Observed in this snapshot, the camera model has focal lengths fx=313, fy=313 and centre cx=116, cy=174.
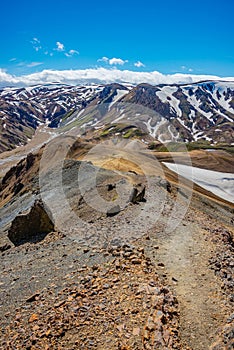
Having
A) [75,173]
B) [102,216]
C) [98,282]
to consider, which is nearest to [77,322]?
[98,282]

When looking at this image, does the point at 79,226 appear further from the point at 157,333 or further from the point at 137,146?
the point at 137,146

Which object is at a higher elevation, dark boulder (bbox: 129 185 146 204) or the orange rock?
dark boulder (bbox: 129 185 146 204)

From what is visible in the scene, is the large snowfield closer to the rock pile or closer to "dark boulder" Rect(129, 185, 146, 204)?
"dark boulder" Rect(129, 185, 146, 204)

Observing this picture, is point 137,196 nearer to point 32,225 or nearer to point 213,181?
point 32,225

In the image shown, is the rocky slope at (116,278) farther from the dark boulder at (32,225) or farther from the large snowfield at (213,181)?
the large snowfield at (213,181)

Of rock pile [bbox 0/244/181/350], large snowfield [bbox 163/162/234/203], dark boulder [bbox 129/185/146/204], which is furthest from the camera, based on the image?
large snowfield [bbox 163/162/234/203]

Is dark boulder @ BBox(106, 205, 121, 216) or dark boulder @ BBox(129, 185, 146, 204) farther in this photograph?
dark boulder @ BBox(129, 185, 146, 204)

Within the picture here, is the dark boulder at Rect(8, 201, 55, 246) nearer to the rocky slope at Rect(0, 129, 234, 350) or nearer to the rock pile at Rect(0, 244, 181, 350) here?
the rocky slope at Rect(0, 129, 234, 350)

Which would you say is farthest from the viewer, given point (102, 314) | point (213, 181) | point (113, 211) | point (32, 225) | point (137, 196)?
point (213, 181)

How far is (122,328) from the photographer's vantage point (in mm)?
11742

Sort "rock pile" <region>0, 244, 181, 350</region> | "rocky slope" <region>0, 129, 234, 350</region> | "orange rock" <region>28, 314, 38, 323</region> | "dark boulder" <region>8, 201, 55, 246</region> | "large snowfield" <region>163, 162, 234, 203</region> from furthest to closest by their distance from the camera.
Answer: "large snowfield" <region>163, 162, 234, 203</region>
"dark boulder" <region>8, 201, 55, 246</region>
"orange rock" <region>28, 314, 38, 323</region>
"rocky slope" <region>0, 129, 234, 350</region>
"rock pile" <region>0, 244, 181, 350</region>

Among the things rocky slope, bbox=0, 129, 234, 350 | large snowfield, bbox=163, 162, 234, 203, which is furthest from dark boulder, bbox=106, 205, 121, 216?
large snowfield, bbox=163, 162, 234, 203

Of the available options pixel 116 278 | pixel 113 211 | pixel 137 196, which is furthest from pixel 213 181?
pixel 116 278

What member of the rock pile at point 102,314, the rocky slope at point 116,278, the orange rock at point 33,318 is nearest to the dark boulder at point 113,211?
the rocky slope at point 116,278
